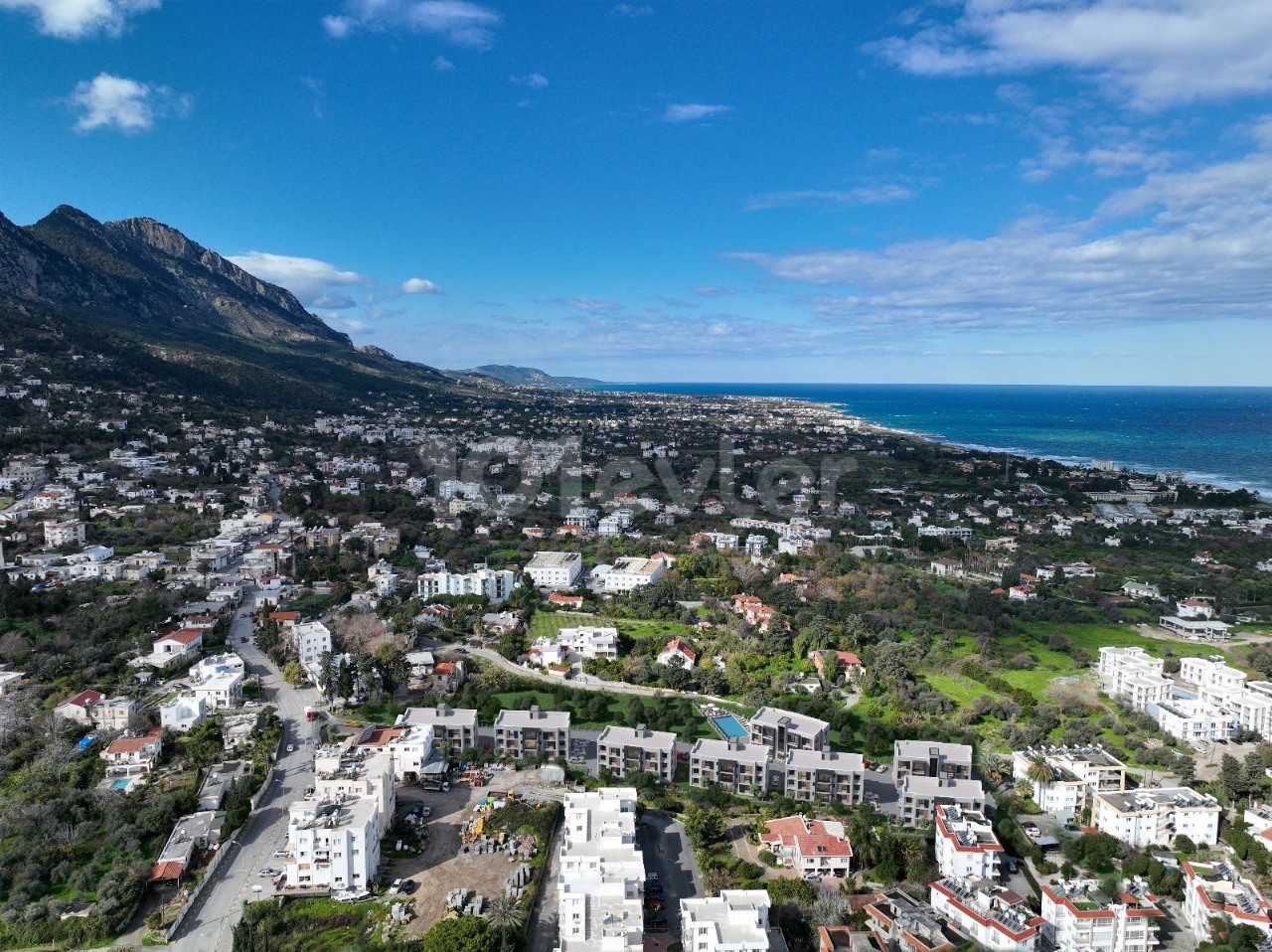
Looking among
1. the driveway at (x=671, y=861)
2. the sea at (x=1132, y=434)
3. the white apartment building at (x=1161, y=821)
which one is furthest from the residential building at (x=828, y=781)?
the sea at (x=1132, y=434)

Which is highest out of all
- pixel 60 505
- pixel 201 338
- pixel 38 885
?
pixel 201 338

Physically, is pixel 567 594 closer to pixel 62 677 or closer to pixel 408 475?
pixel 62 677

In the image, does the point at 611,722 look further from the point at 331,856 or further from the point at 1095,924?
the point at 1095,924

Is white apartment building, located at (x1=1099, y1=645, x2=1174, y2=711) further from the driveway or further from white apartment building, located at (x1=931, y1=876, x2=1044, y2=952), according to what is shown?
the driveway

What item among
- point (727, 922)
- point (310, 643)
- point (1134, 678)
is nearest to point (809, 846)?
point (727, 922)

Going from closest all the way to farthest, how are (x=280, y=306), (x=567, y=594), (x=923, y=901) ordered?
(x=923, y=901) < (x=567, y=594) < (x=280, y=306)

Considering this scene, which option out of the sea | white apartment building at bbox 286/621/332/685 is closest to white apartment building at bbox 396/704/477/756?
white apartment building at bbox 286/621/332/685

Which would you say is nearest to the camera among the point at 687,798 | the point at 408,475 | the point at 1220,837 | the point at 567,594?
the point at 1220,837

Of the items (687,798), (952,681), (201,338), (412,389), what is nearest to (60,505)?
(687,798)
